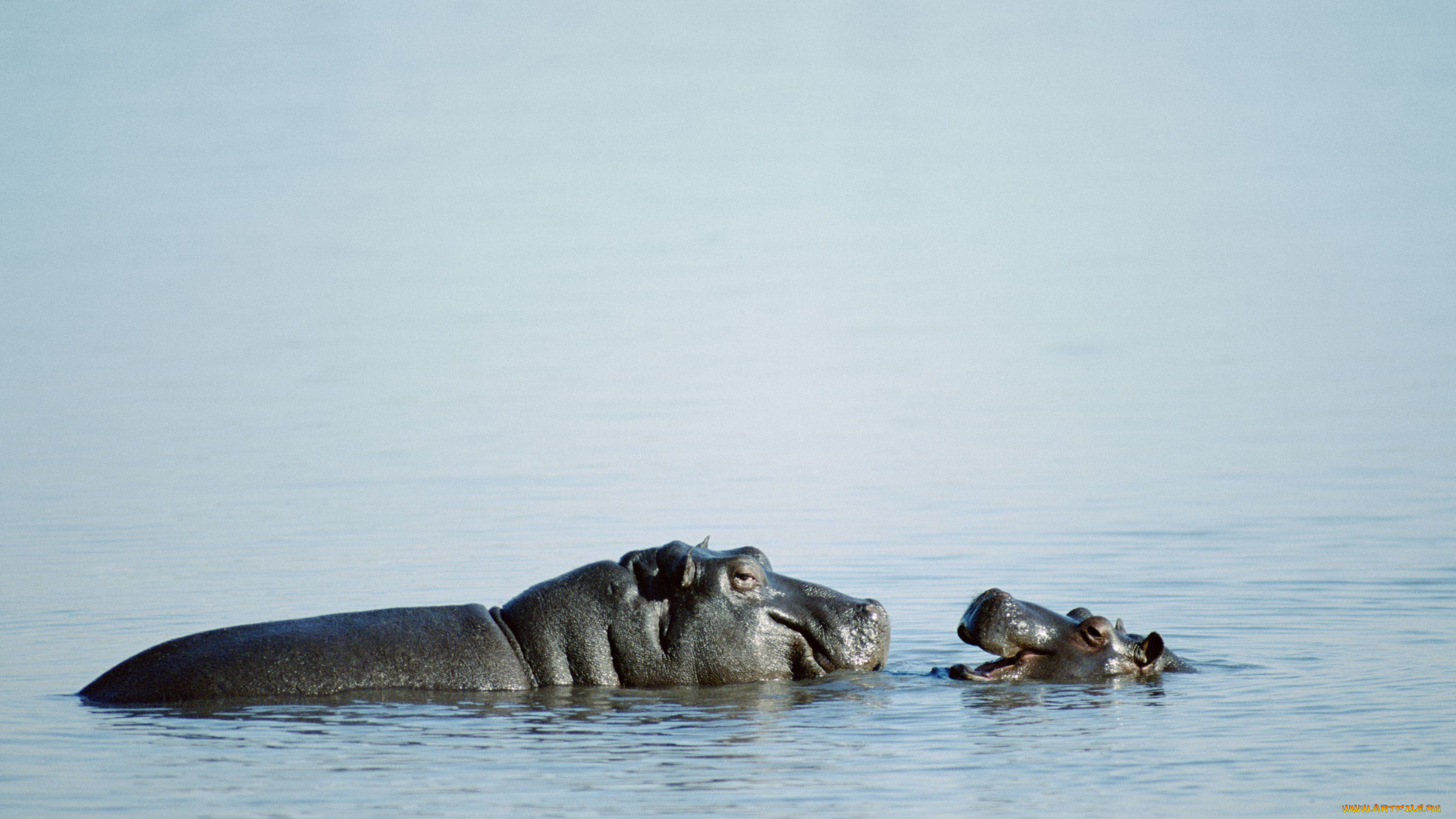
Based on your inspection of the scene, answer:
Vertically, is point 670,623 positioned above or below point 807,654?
above

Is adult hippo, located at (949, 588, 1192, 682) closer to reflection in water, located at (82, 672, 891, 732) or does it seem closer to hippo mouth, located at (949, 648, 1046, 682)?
hippo mouth, located at (949, 648, 1046, 682)

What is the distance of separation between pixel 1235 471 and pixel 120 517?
15.0 meters

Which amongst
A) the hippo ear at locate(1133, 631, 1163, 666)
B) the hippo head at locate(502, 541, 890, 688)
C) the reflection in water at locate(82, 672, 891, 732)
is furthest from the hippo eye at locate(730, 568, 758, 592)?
the hippo ear at locate(1133, 631, 1163, 666)

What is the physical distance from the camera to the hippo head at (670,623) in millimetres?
11820

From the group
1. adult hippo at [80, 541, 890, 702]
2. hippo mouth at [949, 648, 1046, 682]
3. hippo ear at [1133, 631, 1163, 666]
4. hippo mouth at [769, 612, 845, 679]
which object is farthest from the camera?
hippo mouth at [949, 648, 1046, 682]

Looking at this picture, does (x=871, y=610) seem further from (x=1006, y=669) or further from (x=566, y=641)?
(x=566, y=641)

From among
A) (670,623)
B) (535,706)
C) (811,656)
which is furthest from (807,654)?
(535,706)

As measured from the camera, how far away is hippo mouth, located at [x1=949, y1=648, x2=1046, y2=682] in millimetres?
12344

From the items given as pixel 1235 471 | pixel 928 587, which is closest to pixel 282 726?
pixel 928 587

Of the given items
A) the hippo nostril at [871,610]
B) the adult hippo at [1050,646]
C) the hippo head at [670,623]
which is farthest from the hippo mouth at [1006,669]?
the hippo head at [670,623]

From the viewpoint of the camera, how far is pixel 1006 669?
12359mm

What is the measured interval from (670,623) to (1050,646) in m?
2.53

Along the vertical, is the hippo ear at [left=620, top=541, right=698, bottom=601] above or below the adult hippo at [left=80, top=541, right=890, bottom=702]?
above

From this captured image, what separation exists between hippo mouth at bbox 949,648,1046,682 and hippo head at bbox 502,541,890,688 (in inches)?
34.5
